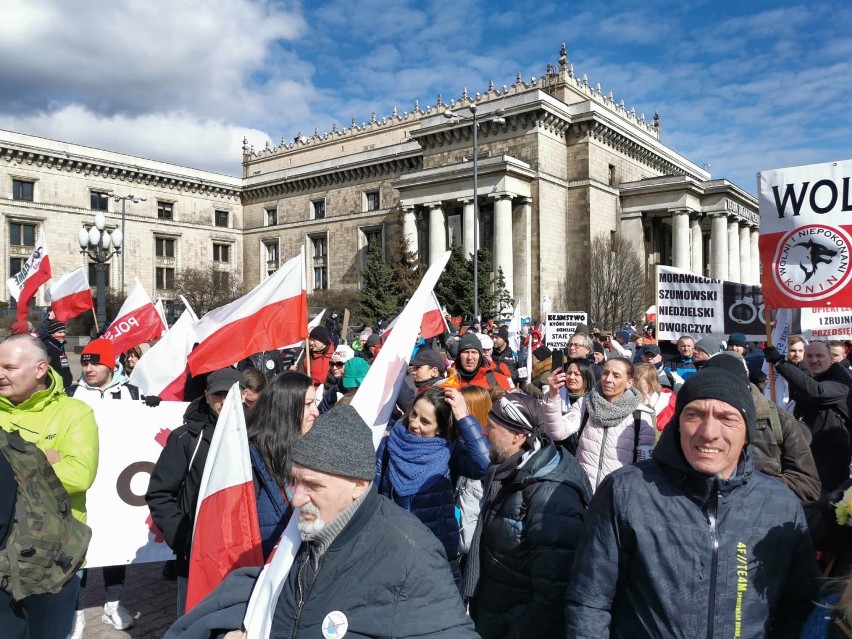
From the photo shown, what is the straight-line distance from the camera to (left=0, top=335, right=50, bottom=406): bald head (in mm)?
3417

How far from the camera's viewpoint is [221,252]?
63.7 metres

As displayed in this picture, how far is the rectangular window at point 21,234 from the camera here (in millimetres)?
49562

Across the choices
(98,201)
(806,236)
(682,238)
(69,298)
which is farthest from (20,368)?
(98,201)

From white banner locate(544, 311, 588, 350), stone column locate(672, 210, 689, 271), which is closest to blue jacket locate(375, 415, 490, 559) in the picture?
white banner locate(544, 311, 588, 350)

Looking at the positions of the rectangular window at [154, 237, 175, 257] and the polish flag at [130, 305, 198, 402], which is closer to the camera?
the polish flag at [130, 305, 198, 402]

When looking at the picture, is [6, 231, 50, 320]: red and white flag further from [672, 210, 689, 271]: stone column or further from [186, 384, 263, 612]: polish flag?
[672, 210, 689, 271]: stone column

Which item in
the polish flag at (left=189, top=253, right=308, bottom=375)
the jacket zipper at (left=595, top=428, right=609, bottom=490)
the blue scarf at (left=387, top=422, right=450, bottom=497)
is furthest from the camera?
the polish flag at (left=189, top=253, right=308, bottom=375)

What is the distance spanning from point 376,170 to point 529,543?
5311cm

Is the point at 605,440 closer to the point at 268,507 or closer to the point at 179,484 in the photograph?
the point at 268,507

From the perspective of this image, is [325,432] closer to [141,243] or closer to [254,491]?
[254,491]

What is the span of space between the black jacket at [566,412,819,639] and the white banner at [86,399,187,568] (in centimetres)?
370

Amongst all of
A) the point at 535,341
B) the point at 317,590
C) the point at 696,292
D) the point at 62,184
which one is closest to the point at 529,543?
the point at 317,590

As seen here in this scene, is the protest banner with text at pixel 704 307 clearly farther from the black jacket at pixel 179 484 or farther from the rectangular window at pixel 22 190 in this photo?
the rectangular window at pixel 22 190

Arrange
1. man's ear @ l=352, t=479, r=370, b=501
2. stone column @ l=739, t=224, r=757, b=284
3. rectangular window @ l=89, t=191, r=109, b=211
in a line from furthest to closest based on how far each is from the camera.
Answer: rectangular window @ l=89, t=191, r=109, b=211 < stone column @ l=739, t=224, r=757, b=284 < man's ear @ l=352, t=479, r=370, b=501
